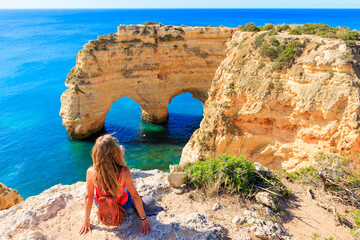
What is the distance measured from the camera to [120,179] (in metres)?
4.39

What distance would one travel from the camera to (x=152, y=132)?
2686cm

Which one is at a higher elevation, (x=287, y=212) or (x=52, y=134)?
(x=287, y=212)

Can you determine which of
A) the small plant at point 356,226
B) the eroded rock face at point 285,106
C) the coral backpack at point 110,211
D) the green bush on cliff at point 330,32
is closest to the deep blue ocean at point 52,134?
the eroded rock face at point 285,106

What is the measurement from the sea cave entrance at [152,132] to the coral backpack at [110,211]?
1522cm

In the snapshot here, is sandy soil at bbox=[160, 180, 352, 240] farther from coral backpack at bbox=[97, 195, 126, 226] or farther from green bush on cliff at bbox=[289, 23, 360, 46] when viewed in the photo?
green bush on cliff at bbox=[289, 23, 360, 46]

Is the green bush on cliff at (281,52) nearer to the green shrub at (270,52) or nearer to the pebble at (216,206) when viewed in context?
the green shrub at (270,52)

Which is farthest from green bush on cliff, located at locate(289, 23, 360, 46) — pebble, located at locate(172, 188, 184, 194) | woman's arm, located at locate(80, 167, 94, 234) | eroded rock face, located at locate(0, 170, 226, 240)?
woman's arm, located at locate(80, 167, 94, 234)

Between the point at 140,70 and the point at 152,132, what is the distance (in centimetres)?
669

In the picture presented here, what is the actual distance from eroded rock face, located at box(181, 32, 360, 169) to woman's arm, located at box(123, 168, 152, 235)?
8743 millimetres

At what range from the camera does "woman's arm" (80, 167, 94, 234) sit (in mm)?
4492

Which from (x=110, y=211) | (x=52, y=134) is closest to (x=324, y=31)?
(x=110, y=211)

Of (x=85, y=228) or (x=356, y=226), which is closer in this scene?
(x=85, y=228)

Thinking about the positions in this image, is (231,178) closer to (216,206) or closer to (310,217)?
(216,206)

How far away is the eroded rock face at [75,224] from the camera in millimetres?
4871
